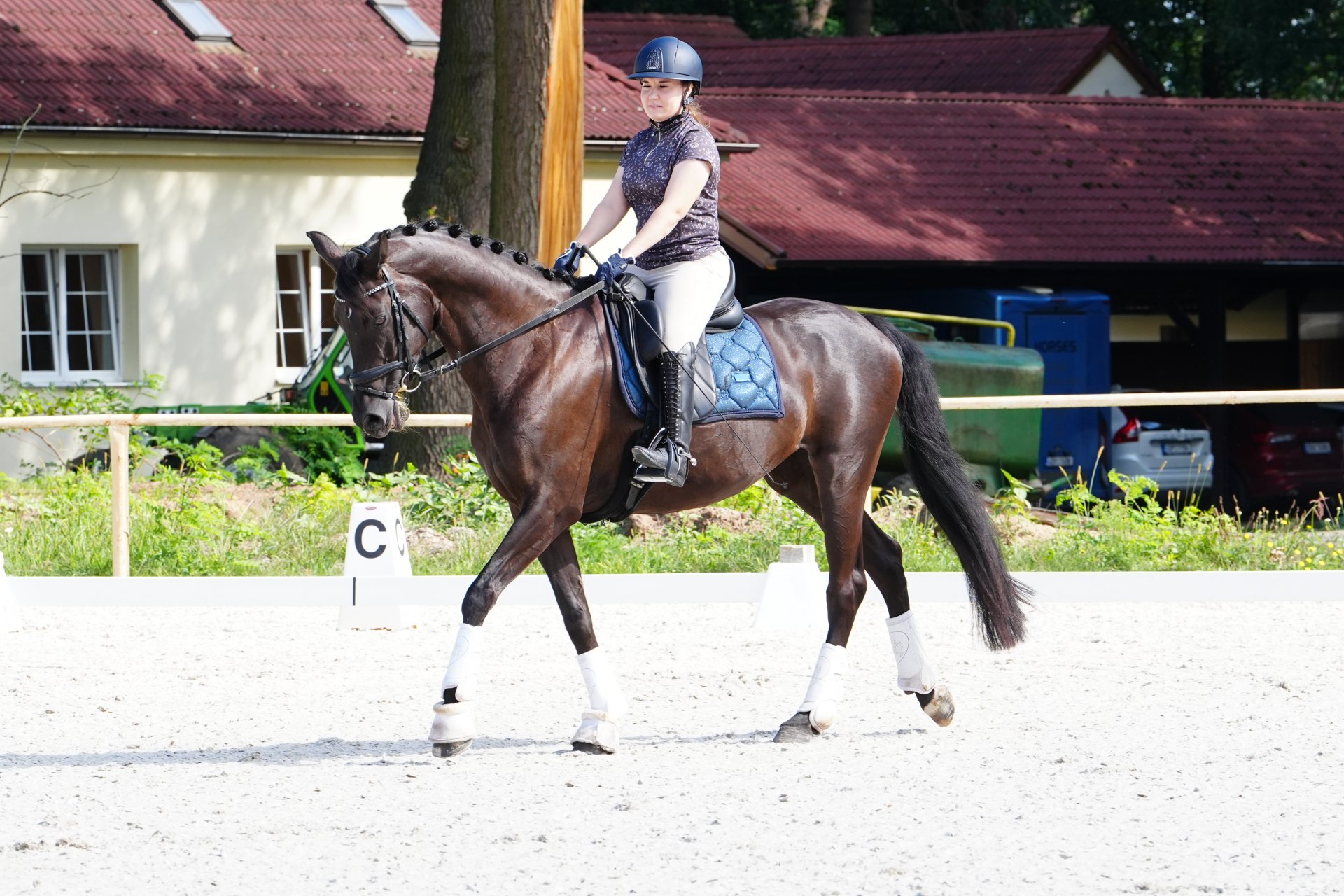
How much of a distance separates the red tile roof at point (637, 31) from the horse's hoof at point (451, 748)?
80.3 ft

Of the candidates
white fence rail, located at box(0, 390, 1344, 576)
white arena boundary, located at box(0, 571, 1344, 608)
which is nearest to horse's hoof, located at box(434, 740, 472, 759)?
white arena boundary, located at box(0, 571, 1344, 608)

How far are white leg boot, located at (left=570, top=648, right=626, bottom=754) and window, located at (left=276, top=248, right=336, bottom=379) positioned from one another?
1459 cm

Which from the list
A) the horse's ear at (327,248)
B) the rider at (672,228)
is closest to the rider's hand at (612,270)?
the rider at (672,228)

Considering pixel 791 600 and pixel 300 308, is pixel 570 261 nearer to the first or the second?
pixel 791 600

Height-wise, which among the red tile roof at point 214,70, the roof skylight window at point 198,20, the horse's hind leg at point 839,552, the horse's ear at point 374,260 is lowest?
the horse's hind leg at point 839,552

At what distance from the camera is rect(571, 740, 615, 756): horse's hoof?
7.06m

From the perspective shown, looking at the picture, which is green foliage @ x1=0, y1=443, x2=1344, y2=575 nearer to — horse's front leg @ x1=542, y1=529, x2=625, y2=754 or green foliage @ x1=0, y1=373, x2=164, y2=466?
green foliage @ x1=0, y1=373, x2=164, y2=466

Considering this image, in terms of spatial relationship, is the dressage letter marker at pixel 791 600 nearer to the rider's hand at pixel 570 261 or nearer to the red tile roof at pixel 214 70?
the rider's hand at pixel 570 261

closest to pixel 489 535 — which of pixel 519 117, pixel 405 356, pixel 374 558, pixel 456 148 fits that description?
pixel 374 558

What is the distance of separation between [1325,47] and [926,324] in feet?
67.4

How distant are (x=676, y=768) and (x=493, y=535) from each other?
586 cm

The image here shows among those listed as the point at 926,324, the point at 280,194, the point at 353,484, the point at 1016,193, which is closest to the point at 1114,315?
the point at 1016,193

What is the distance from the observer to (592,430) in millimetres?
7121

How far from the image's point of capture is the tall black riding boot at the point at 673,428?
7078mm
